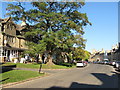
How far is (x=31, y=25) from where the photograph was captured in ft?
119

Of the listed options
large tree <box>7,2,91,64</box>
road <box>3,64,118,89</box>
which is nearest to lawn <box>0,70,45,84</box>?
road <box>3,64,118,89</box>

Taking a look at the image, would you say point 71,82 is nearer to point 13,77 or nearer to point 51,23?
point 13,77

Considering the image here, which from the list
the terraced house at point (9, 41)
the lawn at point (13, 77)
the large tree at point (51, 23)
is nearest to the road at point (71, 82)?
the lawn at point (13, 77)

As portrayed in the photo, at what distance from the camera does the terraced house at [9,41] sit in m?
37.3

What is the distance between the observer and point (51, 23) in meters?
33.3

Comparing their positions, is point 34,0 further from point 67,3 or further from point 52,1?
point 67,3

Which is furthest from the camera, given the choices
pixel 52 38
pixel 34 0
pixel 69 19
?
pixel 69 19

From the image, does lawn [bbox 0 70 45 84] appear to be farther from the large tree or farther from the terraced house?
the terraced house

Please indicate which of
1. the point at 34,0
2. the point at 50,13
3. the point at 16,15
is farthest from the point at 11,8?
the point at 50,13

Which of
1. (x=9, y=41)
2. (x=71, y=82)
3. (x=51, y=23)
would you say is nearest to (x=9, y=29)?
(x=9, y=41)

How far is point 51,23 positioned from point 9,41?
11.8m

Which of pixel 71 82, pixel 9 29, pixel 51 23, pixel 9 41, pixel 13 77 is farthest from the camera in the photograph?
pixel 9 29

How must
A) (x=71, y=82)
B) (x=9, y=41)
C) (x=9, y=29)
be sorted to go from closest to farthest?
(x=71, y=82) → (x=9, y=41) → (x=9, y=29)

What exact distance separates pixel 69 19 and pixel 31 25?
7080 mm
